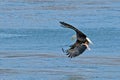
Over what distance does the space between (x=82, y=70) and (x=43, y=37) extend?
3.74 meters

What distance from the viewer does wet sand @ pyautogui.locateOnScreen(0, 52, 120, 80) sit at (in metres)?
11.4

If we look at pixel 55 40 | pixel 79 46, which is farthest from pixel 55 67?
pixel 79 46

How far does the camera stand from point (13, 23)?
59.4 feet

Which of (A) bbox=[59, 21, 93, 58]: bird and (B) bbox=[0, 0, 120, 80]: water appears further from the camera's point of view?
(B) bbox=[0, 0, 120, 80]: water

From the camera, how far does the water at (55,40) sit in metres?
11.8

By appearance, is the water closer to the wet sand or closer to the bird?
the wet sand

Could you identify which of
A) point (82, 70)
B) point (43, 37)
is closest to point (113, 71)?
point (82, 70)

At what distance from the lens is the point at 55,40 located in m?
15.0

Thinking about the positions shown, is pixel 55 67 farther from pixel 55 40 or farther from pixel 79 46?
pixel 79 46

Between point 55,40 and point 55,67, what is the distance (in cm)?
308

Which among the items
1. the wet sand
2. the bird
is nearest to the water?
the wet sand

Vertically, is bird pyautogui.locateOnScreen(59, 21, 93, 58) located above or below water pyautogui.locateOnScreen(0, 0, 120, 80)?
above

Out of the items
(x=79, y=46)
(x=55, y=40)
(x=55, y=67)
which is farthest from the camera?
(x=55, y=40)

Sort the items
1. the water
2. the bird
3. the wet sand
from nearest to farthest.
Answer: the bird → the wet sand → the water
